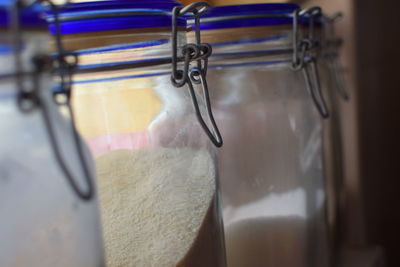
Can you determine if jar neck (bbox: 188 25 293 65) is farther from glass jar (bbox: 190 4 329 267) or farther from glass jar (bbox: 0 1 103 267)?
glass jar (bbox: 0 1 103 267)

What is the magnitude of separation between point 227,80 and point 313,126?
2.7 inches

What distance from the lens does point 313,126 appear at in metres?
0.30

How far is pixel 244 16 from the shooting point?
0.25 meters

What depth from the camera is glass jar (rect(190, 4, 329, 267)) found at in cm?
26

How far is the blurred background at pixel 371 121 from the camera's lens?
0.45 meters

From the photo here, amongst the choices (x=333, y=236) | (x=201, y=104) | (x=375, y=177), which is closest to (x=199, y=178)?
(x=201, y=104)

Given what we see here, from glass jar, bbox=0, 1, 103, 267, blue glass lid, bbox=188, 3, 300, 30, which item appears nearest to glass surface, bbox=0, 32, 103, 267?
glass jar, bbox=0, 1, 103, 267

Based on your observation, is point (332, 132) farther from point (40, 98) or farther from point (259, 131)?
point (40, 98)

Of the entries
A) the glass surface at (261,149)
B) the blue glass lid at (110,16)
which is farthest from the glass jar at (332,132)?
the blue glass lid at (110,16)

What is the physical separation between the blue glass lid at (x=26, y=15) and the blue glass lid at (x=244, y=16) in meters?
0.12

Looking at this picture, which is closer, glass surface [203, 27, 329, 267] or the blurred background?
glass surface [203, 27, 329, 267]

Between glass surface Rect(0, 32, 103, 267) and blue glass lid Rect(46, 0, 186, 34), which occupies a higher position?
blue glass lid Rect(46, 0, 186, 34)

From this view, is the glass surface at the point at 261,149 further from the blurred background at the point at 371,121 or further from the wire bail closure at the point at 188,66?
the blurred background at the point at 371,121

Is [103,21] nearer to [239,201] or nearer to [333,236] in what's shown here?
[239,201]
